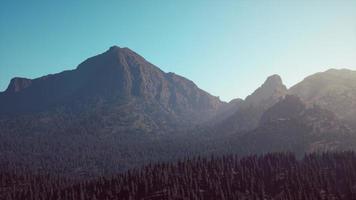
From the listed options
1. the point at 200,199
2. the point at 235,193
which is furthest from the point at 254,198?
the point at 200,199

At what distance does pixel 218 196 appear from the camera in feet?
645

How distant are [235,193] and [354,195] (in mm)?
53667

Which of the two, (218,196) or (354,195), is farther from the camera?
(218,196)

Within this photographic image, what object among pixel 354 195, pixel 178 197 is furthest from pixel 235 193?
pixel 354 195

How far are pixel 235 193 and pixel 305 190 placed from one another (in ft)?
108

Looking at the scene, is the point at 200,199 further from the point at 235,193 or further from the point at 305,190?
the point at 305,190

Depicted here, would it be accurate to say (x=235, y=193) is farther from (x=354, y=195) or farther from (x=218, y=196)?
(x=354, y=195)

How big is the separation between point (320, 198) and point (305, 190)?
1324 centimetres

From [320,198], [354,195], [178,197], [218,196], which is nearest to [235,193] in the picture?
[218,196]

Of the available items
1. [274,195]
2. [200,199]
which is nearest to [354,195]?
[274,195]

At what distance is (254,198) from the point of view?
616 ft

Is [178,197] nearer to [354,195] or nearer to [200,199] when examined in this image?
[200,199]

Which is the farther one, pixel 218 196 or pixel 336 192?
pixel 218 196

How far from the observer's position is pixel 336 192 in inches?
7274
